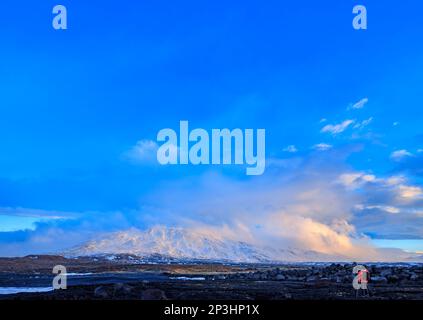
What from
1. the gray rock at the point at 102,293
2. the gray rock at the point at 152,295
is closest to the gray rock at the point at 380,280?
the gray rock at the point at 152,295

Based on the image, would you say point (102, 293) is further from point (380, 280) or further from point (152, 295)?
point (380, 280)

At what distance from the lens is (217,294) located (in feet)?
139

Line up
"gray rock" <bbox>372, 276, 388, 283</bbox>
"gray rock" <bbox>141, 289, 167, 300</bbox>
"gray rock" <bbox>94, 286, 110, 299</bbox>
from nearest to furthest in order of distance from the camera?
"gray rock" <bbox>94, 286, 110, 299</bbox> < "gray rock" <bbox>141, 289, 167, 300</bbox> < "gray rock" <bbox>372, 276, 388, 283</bbox>

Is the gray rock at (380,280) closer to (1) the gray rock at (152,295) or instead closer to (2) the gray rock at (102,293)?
(1) the gray rock at (152,295)

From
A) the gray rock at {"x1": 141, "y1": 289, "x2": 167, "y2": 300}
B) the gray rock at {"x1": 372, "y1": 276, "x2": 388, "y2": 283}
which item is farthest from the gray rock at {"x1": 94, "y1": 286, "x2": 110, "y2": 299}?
the gray rock at {"x1": 372, "y1": 276, "x2": 388, "y2": 283}

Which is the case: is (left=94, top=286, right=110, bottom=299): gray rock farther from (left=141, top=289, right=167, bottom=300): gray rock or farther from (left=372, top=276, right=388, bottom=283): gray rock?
(left=372, top=276, right=388, bottom=283): gray rock

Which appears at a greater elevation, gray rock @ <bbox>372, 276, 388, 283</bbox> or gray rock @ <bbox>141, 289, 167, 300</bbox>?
gray rock @ <bbox>141, 289, 167, 300</bbox>

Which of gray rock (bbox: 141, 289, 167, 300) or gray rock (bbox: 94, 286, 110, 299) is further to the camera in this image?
gray rock (bbox: 141, 289, 167, 300)

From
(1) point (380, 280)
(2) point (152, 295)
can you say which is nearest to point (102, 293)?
(2) point (152, 295)

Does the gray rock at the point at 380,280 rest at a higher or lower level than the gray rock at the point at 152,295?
lower
